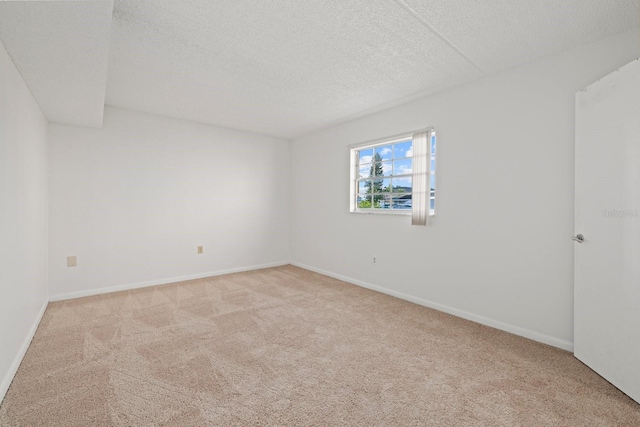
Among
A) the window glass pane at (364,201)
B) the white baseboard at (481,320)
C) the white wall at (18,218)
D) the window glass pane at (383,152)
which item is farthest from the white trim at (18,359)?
the window glass pane at (383,152)

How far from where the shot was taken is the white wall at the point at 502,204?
2.36 metres

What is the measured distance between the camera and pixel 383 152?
13.4 ft

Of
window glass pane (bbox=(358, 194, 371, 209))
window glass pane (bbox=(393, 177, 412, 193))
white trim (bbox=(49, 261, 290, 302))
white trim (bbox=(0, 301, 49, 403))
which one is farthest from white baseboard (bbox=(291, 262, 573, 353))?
white trim (bbox=(0, 301, 49, 403))

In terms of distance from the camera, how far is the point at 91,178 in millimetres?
3717

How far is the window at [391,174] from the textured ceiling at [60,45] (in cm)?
302

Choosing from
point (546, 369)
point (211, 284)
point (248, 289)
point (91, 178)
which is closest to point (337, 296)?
point (248, 289)

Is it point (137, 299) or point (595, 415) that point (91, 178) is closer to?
point (137, 299)

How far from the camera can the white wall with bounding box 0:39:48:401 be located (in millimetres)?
1859

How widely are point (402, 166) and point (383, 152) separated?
1.34 ft

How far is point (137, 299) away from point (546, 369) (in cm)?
418

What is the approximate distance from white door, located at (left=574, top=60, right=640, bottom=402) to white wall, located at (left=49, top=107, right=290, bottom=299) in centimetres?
439

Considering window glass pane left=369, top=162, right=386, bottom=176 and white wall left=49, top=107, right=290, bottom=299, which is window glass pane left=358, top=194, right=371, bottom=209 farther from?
white wall left=49, top=107, right=290, bottom=299

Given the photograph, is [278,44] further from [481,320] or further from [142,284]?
[142,284]

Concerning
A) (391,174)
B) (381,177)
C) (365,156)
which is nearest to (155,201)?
(365,156)
